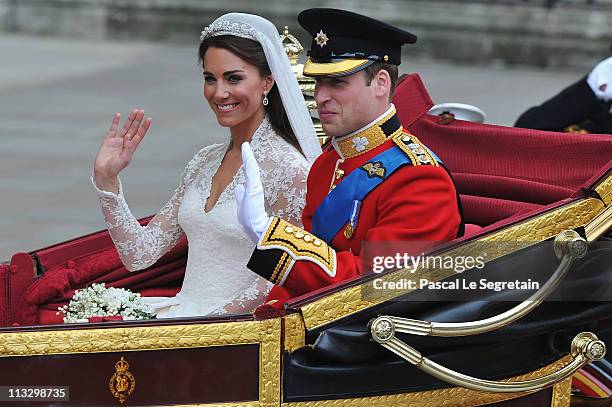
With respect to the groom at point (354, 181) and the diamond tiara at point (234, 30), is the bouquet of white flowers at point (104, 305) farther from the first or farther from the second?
the diamond tiara at point (234, 30)

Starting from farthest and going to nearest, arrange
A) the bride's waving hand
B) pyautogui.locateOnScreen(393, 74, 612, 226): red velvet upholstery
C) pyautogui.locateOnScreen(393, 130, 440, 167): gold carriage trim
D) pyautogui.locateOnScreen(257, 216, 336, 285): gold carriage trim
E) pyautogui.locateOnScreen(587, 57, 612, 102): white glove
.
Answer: pyautogui.locateOnScreen(587, 57, 612, 102): white glove < pyautogui.locateOnScreen(393, 74, 612, 226): red velvet upholstery < the bride's waving hand < pyautogui.locateOnScreen(393, 130, 440, 167): gold carriage trim < pyautogui.locateOnScreen(257, 216, 336, 285): gold carriage trim

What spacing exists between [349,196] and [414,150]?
0.18 meters

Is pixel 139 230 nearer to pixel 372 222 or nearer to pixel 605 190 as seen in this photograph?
pixel 372 222

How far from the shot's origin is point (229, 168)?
3.23 metres

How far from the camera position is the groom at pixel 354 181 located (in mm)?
2574

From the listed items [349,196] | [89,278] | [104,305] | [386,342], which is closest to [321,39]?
[349,196]

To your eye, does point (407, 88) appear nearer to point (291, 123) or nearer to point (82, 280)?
point (291, 123)

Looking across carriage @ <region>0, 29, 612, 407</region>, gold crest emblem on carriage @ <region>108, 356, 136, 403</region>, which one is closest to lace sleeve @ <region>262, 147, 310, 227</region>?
carriage @ <region>0, 29, 612, 407</region>

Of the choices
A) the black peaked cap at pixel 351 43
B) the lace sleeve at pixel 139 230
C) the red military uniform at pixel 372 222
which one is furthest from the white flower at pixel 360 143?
the lace sleeve at pixel 139 230

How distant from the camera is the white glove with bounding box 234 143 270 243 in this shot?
2.54 metres

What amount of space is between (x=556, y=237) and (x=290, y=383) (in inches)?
26.0

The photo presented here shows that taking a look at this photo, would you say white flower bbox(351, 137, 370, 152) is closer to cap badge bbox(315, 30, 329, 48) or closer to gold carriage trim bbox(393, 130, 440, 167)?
gold carriage trim bbox(393, 130, 440, 167)

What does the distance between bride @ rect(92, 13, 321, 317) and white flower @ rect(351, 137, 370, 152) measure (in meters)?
0.35

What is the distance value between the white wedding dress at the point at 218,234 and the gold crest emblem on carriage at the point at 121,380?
0.62m
